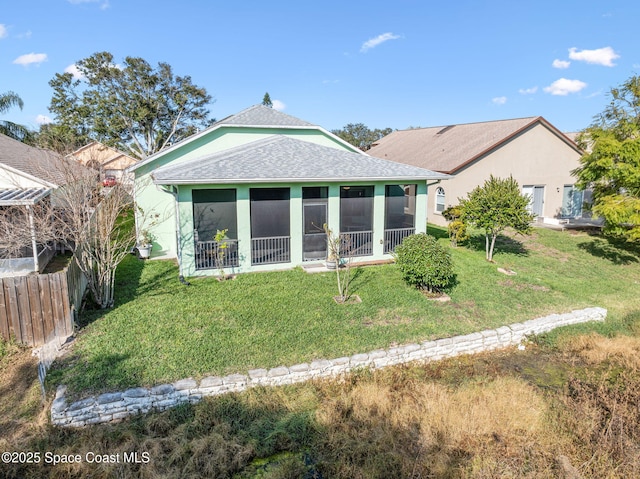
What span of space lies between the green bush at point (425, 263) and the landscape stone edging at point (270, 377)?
1899 mm

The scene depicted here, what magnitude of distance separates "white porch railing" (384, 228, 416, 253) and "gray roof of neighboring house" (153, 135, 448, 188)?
196 centimetres

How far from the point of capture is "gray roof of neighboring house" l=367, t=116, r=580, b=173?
22.2 metres

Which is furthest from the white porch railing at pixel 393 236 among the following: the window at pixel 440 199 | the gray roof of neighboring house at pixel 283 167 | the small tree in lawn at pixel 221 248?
the window at pixel 440 199

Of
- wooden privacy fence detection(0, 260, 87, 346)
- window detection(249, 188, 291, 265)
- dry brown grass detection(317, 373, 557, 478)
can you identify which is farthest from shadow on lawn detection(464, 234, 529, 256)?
wooden privacy fence detection(0, 260, 87, 346)

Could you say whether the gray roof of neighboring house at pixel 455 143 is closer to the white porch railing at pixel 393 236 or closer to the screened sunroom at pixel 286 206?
the white porch railing at pixel 393 236

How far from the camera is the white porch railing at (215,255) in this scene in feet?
40.3

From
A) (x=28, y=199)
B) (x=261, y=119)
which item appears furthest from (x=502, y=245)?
(x=28, y=199)

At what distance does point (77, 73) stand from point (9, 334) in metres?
43.1

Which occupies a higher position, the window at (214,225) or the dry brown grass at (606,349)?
the window at (214,225)

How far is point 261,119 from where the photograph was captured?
16984 mm

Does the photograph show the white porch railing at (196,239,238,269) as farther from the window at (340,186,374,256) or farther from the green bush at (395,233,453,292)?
the green bush at (395,233,453,292)

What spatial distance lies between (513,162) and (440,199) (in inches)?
185

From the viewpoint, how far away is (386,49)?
2844 centimetres

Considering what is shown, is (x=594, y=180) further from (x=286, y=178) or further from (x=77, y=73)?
(x=77, y=73)
